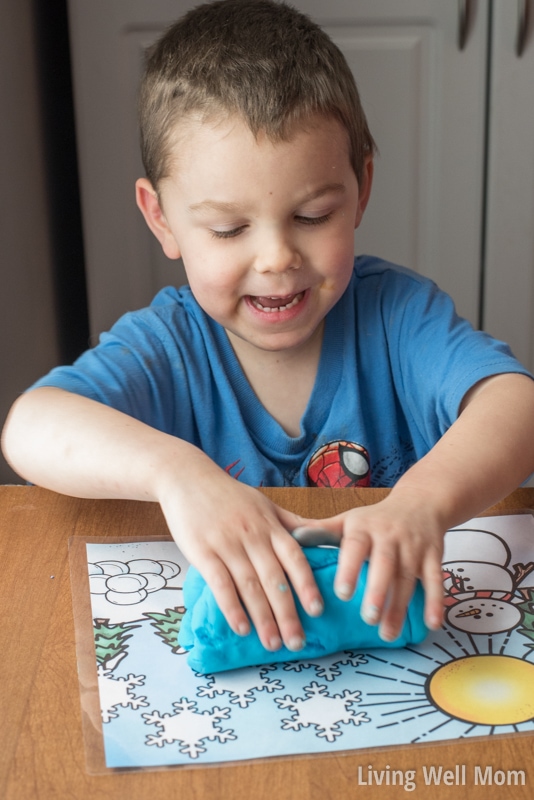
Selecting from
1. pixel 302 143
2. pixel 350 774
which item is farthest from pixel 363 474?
pixel 350 774

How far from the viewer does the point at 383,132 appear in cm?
179

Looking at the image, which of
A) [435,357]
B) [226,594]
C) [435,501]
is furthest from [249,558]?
[435,357]

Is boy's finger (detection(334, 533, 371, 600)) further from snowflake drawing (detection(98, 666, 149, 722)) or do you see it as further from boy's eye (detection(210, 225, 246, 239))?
boy's eye (detection(210, 225, 246, 239))

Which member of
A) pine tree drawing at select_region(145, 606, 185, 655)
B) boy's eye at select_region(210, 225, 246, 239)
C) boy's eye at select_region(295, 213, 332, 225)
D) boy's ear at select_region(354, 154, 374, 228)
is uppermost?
boy's ear at select_region(354, 154, 374, 228)

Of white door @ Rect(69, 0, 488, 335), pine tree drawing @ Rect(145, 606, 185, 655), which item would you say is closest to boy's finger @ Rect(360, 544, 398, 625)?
pine tree drawing @ Rect(145, 606, 185, 655)

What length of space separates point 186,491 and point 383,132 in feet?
4.50

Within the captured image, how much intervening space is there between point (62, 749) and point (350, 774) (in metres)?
0.14

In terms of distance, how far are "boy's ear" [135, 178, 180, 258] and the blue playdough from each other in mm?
475

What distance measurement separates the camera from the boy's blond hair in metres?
0.80

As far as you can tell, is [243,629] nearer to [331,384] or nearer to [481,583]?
[481,583]

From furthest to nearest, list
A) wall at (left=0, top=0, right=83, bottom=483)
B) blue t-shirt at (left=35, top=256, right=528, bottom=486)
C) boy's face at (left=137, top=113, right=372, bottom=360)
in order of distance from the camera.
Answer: wall at (left=0, top=0, right=83, bottom=483) < blue t-shirt at (left=35, top=256, right=528, bottom=486) < boy's face at (left=137, top=113, right=372, bottom=360)

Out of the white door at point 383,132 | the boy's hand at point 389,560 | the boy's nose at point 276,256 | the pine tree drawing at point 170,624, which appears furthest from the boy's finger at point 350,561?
the white door at point 383,132

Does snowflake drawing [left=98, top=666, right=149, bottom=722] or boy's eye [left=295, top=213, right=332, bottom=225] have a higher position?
boy's eye [left=295, top=213, right=332, bottom=225]

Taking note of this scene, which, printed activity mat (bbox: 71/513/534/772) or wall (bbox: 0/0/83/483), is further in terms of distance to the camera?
wall (bbox: 0/0/83/483)
